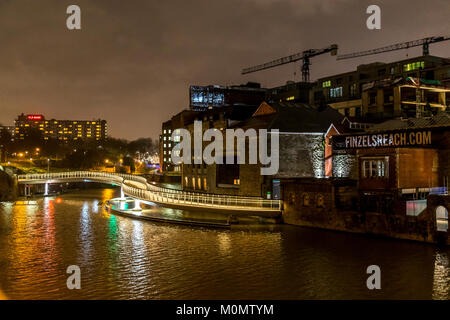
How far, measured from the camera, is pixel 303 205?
39344 mm

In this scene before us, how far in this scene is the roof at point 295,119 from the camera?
49.3 metres

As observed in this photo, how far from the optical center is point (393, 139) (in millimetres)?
36719

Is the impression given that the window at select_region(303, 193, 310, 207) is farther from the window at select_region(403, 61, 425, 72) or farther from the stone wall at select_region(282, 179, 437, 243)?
the window at select_region(403, 61, 425, 72)

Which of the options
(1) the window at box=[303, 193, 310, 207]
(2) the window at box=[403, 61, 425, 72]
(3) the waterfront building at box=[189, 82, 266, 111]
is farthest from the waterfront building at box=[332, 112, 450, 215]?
(3) the waterfront building at box=[189, 82, 266, 111]

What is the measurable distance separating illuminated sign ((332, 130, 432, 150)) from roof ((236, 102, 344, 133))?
360 inches

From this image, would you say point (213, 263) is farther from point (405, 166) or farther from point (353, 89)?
point (353, 89)

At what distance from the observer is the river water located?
71.2 feet

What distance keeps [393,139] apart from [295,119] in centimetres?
1563

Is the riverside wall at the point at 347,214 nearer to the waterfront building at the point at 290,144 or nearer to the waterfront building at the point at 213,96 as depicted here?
the waterfront building at the point at 290,144

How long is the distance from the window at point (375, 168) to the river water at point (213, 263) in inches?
224

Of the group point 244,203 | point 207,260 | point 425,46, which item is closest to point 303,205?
point 244,203

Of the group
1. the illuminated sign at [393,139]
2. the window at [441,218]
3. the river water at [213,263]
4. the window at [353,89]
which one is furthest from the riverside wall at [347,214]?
the window at [353,89]

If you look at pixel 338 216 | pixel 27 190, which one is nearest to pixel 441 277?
pixel 338 216

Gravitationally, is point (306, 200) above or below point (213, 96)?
below
